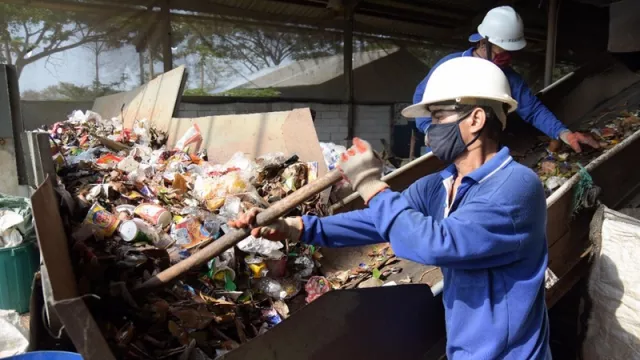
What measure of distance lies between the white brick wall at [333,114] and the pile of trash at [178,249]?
3.41 meters

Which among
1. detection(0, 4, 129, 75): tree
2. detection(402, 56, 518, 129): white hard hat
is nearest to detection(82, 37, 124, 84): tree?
detection(0, 4, 129, 75): tree

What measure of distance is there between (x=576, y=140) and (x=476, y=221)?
2.50 m

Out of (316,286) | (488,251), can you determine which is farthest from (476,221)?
(316,286)

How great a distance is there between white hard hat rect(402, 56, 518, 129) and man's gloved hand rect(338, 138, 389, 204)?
0.35 meters

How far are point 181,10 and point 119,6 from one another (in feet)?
3.07

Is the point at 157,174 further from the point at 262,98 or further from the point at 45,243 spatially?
the point at 262,98

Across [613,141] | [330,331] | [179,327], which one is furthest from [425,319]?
[613,141]

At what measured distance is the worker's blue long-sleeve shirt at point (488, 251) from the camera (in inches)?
49.1

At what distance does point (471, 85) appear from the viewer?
145 cm

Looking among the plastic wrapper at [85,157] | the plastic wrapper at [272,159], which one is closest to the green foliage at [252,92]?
A: the plastic wrapper at [85,157]

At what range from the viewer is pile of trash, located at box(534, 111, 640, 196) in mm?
3172

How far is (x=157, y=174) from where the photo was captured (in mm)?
3424

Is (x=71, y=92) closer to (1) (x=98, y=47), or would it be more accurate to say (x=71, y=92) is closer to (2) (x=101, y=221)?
(1) (x=98, y=47)

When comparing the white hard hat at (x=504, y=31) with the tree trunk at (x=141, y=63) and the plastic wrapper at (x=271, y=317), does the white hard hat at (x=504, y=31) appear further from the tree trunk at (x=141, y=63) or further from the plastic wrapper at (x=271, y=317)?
the tree trunk at (x=141, y=63)
